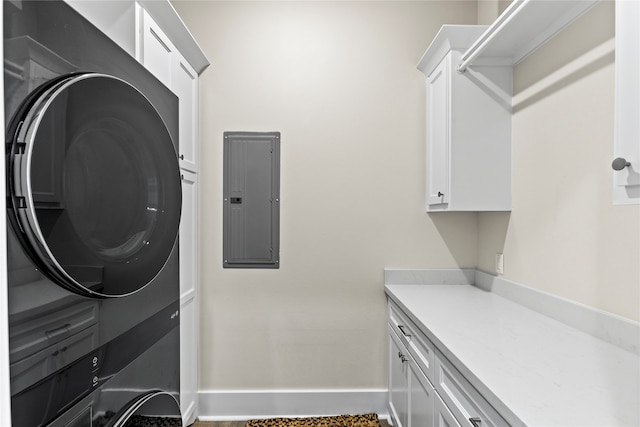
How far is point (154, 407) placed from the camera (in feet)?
3.01

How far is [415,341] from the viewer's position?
177 centimetres

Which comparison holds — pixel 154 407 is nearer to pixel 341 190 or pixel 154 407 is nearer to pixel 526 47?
pixel 341 190


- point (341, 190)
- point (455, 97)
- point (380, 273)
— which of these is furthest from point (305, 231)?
point (455, 97)

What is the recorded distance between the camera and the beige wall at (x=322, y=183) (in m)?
2.45

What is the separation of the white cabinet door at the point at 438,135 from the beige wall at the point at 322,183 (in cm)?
11

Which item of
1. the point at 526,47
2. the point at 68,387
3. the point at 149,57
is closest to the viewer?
the point at 68,387

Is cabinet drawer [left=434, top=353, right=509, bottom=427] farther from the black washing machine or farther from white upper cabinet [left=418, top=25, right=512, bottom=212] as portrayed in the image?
white upper cabinet [left=418, top=25, right=512, bottom=212]

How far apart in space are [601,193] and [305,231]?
61.2 inches

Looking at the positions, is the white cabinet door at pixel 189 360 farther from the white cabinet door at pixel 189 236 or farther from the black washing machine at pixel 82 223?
the black washing machine at pixel 82 223

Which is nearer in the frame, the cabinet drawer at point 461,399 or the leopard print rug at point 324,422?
the cabinet drawer at point 461,399

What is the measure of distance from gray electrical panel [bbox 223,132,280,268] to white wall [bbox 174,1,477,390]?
0.06 meters

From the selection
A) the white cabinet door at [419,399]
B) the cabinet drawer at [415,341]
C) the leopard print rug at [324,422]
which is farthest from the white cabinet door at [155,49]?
the leopard print rug at [324,422]

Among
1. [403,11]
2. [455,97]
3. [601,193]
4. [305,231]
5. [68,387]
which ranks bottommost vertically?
[68,387]

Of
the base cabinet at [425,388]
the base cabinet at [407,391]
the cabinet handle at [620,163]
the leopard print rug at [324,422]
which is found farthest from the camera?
the leopard print rug at [324,422]
